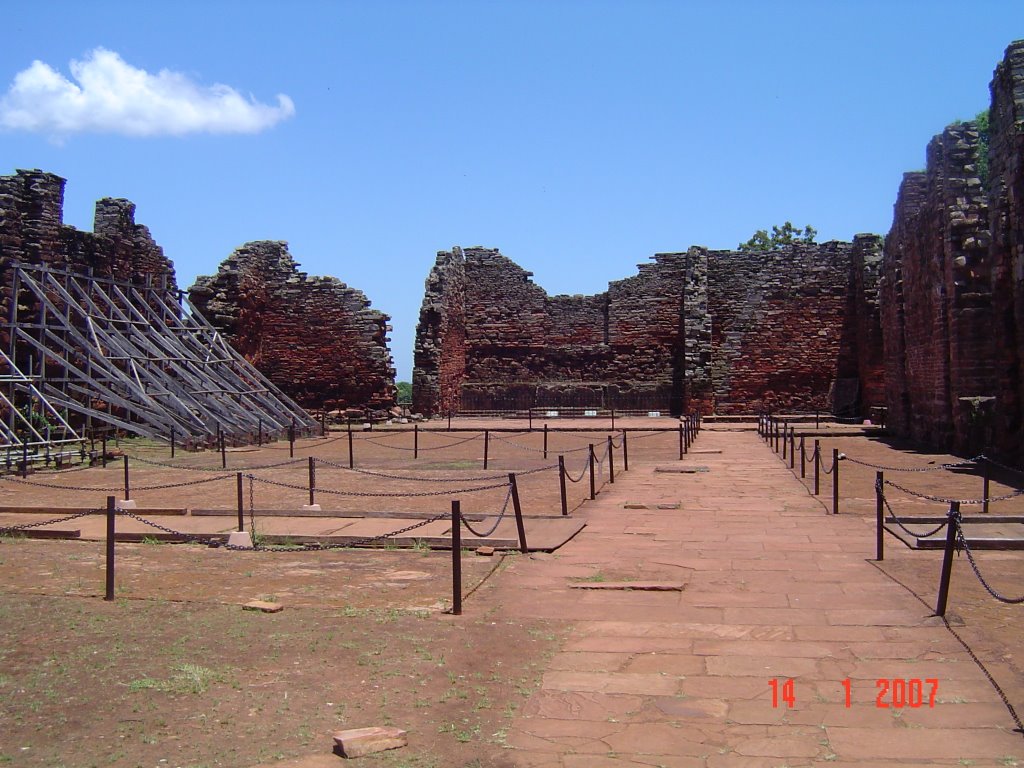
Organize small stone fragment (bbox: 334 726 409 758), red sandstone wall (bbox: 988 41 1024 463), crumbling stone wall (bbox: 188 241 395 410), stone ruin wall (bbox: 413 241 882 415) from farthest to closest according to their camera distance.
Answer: crumbling stone wall (bbox: 188 241 395 410)
stone ruin wall (bbox: 413 241 882 415)
red sandstone wall (bbox: 988 41 1024 463)
small stone fragment (bbox: 334 726 409 758)

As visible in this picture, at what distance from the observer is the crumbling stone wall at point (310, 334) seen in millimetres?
30641

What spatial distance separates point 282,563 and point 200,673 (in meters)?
3.33

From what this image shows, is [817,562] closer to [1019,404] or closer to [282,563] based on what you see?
[282,563]

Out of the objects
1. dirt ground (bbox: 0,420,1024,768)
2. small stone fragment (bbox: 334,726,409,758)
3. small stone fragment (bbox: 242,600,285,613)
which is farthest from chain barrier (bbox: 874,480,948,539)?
small stone fragment (bbox: 334,726,409,758)

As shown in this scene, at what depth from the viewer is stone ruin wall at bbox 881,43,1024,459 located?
15414mm

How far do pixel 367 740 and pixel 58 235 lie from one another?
21.8m

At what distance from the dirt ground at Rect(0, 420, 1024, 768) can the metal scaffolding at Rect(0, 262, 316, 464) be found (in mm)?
10323

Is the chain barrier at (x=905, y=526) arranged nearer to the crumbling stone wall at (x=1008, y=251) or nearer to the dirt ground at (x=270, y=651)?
the dirt ground at (x=270, y=651)

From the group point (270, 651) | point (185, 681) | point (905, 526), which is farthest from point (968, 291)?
point (185, 681)

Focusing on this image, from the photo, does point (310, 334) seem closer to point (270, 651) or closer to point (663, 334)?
point (663, 334)
